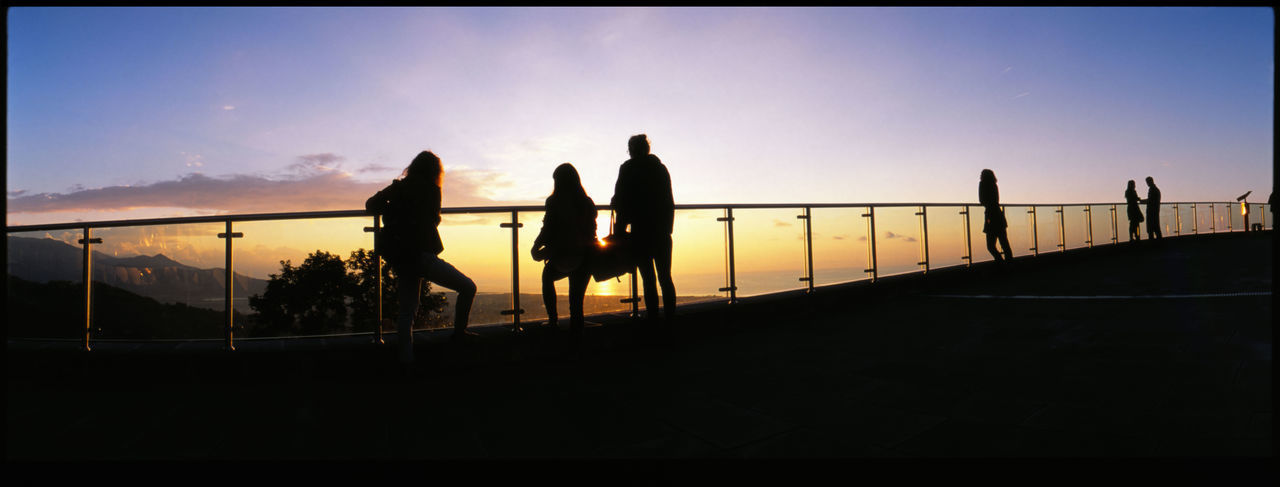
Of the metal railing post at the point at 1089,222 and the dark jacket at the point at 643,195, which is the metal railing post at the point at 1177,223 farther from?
the dark jacket at the point at 643,195

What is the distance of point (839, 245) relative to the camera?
288 inches

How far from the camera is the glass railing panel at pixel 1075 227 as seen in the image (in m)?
12.4

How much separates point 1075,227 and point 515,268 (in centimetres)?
1318

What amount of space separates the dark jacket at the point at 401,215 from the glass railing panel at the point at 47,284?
10.7ft

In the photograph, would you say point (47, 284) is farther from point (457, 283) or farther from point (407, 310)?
point (457, 283)

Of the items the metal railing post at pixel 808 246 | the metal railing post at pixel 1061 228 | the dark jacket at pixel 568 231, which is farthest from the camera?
the metal railing post at pixel 1061 228

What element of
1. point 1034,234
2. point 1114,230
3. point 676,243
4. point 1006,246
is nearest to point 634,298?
point 676,243

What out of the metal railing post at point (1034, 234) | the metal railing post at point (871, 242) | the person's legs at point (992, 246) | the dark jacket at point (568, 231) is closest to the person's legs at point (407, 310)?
the dark jacket at point (568, 231)

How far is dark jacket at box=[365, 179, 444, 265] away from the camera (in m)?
3.66

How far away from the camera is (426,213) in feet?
12.3

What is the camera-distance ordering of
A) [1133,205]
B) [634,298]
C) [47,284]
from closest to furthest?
[47,284]
[634,298]
[1133,205]

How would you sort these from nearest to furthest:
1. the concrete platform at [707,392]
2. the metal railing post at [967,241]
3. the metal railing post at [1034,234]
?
1. the concrete platform at [707,392]
2. the metal railing post at [967,241]
3. the metal railing post at [1034,234]

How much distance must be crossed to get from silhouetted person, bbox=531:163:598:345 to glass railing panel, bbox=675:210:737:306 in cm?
101
